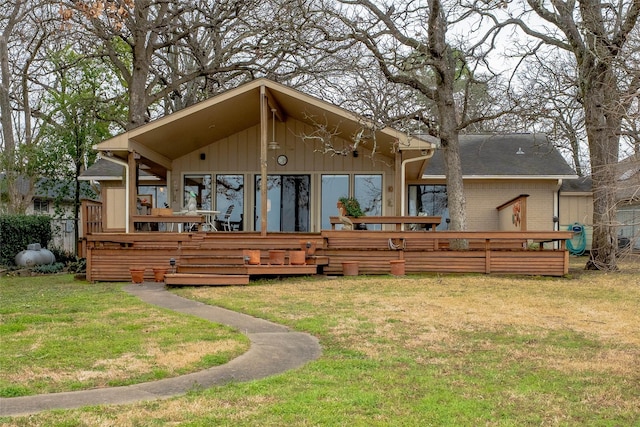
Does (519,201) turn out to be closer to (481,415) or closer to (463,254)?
(463,254)

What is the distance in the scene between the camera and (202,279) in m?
10.7

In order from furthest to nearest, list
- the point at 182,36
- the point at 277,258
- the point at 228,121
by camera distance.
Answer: the point at 182,36 < the point at 228,121 < the point at 277,258

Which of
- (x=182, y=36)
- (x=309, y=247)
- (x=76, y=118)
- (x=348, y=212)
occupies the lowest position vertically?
(x=309, y=247)

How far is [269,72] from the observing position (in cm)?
1928

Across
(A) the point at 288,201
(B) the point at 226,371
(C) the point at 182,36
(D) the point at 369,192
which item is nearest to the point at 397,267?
(D) the point at 369,192

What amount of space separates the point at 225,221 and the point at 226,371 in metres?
11.6

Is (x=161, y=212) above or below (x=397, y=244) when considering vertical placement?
above

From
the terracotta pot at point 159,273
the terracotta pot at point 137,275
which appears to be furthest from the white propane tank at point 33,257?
the terracotta pot at point 159,273

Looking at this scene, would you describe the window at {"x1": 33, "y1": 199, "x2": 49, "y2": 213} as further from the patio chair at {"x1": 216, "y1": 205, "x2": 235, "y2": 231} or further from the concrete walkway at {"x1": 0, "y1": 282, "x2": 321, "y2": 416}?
the concrete walkway at {"x1": 0, "y1": 282, "x2": 321, "y2": 416}

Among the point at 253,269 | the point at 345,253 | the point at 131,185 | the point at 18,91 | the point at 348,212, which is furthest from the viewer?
the point at 18,91

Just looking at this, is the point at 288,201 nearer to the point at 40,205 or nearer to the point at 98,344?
the point at 98,344

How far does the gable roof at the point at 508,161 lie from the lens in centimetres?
1822

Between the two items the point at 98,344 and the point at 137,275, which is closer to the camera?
the point at 98,344

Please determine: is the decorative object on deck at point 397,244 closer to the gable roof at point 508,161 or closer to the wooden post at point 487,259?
the wooden post at point 487,259
